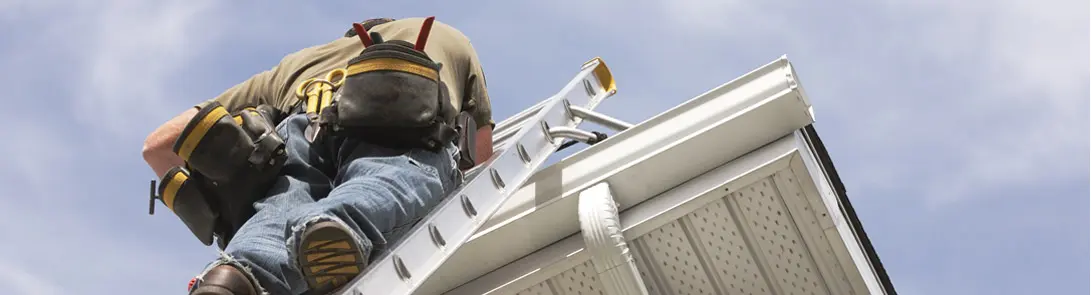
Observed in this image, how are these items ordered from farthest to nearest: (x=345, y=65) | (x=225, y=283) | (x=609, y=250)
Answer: (x=345, y=65), (x=609, y=250), (x=225, y=283)

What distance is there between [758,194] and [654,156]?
1.35 ft

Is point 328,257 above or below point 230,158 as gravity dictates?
below

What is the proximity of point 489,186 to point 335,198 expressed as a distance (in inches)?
30.9

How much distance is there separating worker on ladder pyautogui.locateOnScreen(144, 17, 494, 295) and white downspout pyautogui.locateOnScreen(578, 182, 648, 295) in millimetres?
494

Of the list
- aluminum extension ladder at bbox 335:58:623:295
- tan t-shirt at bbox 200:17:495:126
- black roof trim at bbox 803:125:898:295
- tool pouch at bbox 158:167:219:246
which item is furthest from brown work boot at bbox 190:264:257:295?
black roof trim at bbox 803:125:898:295

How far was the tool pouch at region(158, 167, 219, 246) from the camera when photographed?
4941 millimetres

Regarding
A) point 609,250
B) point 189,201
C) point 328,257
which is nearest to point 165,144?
point 189,201

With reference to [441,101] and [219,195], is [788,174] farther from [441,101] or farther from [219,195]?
[219,195]

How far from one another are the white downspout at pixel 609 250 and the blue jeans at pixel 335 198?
0.53 m

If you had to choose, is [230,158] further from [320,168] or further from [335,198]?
[335,198]

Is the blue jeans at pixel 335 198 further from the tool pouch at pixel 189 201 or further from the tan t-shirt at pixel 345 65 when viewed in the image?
the tan t-shirt at pixel 345 65

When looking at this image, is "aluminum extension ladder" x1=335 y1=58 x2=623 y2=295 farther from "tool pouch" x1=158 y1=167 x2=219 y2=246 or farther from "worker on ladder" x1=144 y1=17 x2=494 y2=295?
"tool pouch" x1=158 y1=167 x2=219 y2=246

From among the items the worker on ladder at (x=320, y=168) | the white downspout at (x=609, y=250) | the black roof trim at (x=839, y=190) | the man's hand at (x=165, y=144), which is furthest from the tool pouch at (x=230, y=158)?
the black roof trim at (x=839, y=190)

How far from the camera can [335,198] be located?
438 centimetres
